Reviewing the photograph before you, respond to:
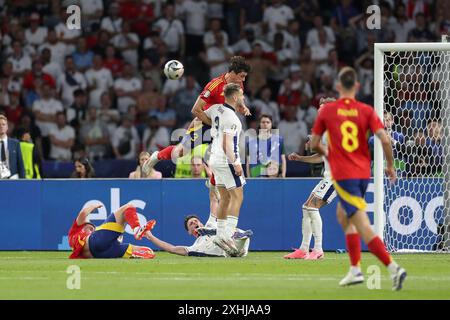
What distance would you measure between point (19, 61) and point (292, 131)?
5.83 m

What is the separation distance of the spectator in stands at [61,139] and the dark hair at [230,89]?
8.48 m

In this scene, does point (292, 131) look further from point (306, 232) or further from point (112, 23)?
point (306, 232)

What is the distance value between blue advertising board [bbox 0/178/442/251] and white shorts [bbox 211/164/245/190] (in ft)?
9.68

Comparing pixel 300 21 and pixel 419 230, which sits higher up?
pixel 300 21

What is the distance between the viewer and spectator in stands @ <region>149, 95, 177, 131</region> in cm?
2356

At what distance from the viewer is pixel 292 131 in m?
23.2

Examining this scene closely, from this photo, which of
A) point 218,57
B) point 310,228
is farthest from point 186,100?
point 310,228

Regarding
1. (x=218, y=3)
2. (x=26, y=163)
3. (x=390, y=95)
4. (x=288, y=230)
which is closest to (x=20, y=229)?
(x=26, y=163)

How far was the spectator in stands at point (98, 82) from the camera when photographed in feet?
79.7

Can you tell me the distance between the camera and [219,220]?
1577 cm

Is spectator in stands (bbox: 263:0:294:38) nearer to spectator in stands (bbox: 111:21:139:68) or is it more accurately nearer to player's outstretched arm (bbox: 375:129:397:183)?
spectator in stands (bbox: 111:21:139:68)

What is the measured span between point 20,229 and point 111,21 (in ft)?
24.5

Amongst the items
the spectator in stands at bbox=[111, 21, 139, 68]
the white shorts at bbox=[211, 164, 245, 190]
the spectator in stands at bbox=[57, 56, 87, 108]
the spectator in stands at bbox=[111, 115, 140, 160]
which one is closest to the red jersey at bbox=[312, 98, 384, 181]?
the white shorts at bbox=[211, 164, 245, 190]

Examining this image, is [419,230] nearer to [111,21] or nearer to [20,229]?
[20,229]
